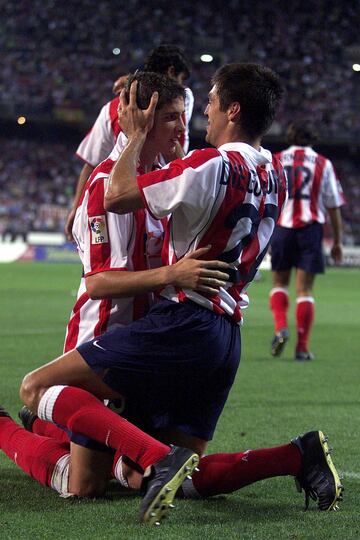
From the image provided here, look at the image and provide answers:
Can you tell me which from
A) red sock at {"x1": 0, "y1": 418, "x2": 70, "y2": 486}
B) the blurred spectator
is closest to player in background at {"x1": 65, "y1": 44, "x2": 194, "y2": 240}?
red sock at {"x1": 0, "y1": 418, "x2": 70, "y2": 486}

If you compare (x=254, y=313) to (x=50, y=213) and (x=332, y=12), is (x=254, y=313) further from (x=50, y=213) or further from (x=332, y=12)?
(x=332, y=12)

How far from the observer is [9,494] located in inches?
145

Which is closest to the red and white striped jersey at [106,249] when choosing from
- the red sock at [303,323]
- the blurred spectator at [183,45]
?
the red sock at [303,323]

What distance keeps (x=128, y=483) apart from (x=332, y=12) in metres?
37.2

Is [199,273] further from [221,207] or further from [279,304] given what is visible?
[279,304]

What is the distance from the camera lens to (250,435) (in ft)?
16.6

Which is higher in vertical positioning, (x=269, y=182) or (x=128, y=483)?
(x=269, y=182)

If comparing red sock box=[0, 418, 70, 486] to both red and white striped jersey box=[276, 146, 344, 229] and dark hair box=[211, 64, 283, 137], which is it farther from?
red and white striped jersey box=[276, 146, 344, 229]

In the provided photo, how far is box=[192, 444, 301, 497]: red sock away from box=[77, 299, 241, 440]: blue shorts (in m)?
0.28

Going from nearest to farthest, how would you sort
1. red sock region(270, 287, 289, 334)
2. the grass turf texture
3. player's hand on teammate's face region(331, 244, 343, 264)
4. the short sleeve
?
1. the grass turf texture
2. player's hand on teammate's face region(331, 244, 343, 264)
3. red sock region(270, 287, 289, 334)
4. the short sleeve

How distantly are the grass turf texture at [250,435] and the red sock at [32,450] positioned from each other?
8cm

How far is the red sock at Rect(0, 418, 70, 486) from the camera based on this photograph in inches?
147

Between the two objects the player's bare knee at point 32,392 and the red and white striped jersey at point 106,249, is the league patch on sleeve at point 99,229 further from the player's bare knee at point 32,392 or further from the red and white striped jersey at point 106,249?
the player's bare knee at point 32,392

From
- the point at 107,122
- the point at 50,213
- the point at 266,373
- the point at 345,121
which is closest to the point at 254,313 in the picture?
the point at 266,373
